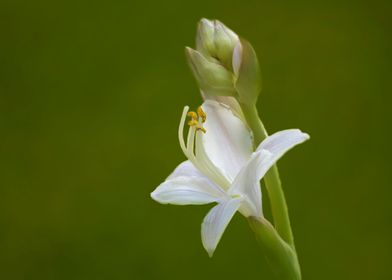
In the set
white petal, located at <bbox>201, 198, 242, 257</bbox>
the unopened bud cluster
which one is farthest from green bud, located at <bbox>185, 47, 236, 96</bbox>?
white petal, located at <bbox>201, 198, 242, 257</bbox>

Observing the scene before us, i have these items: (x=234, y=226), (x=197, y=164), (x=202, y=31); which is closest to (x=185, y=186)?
(x=197, y=164)

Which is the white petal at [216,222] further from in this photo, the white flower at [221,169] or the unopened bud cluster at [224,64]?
the unopened bud cluster at [224,64]

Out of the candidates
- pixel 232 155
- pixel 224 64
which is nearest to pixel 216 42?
pixel 224 64

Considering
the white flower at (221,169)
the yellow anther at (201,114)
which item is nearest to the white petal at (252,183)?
the white flower at (221,169)

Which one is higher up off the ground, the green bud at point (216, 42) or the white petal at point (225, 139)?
the green bud at point (216, 42)

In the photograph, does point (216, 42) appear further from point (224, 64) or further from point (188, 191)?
point (188, 191)

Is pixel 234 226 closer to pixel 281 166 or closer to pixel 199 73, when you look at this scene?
pixel 281 166
